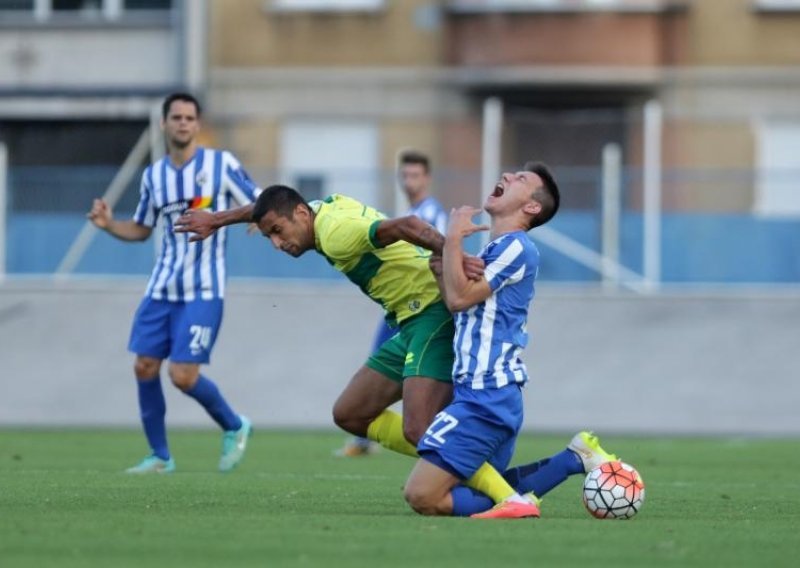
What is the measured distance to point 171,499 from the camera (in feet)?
33.7

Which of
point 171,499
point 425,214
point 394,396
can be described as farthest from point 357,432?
point 425,214

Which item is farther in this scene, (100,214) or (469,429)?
(100,214)

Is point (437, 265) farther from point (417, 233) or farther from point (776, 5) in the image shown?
point (776, 5)

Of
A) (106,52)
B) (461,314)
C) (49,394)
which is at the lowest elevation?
(49,394)

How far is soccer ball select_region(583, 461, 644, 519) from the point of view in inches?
375

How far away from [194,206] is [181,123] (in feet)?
1.73

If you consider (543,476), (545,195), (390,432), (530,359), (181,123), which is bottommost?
(530,359)

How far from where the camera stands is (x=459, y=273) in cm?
932

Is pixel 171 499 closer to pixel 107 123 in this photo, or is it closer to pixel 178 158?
pixel 178 158

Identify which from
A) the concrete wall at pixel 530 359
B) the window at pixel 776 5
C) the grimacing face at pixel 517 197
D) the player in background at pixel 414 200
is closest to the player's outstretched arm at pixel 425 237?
the grimacing face at pixel 517 197

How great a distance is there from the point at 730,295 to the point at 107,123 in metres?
11.8

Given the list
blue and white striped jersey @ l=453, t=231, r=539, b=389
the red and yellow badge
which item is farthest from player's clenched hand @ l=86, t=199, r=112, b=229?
blue and white striped jersey @ l=453, t=231, r=539, b=389

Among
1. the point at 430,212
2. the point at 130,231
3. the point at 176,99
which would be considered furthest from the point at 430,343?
the point at 430,212

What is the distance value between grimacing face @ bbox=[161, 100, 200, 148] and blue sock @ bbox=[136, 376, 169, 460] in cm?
149
